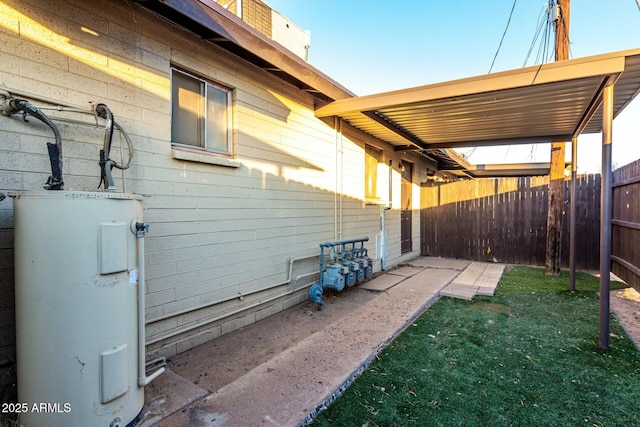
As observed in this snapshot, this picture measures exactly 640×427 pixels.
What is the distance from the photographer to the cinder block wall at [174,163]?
91.1 inches

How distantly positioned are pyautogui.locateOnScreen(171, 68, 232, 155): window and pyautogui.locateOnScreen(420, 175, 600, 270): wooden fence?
297 inches

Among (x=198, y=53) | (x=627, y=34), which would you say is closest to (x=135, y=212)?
(x=198, y=53)

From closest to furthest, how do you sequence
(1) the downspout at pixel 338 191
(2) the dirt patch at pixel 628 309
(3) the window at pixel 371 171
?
(2) the dirt patch at pixel 628 309 < (1) the downspout at pixel 338 191 < (3) the window at pixel 371 171

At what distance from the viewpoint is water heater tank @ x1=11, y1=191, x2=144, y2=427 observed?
5.92 feet

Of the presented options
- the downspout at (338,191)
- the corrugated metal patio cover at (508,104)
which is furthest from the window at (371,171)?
the downspout at (338,191)

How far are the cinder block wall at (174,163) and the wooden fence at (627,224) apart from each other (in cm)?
498

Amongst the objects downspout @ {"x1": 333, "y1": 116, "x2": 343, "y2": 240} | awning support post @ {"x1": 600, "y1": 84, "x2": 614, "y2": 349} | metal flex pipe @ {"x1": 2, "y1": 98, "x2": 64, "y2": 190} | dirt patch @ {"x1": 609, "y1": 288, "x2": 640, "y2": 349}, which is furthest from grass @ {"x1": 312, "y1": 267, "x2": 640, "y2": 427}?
metal flex pipe @ {"x1": 2, "y1": 98, "x2": 64, "y2": 190}

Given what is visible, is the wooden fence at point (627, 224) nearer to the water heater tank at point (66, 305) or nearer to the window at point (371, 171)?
the window at point (371, 171)

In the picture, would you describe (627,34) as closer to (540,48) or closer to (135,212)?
(540,48)

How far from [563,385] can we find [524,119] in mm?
4032

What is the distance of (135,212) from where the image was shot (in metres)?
2.11

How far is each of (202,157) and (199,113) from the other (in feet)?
1.85

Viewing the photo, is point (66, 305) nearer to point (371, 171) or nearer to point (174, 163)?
point (174, 163)

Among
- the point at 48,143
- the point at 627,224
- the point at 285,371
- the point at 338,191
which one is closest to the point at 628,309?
the point at 627,224
